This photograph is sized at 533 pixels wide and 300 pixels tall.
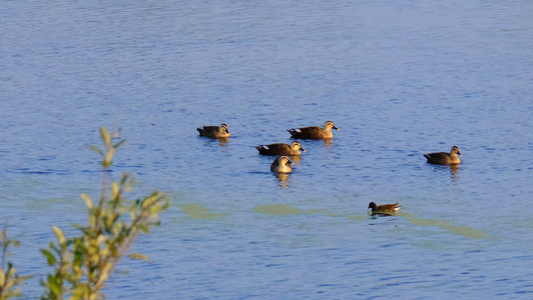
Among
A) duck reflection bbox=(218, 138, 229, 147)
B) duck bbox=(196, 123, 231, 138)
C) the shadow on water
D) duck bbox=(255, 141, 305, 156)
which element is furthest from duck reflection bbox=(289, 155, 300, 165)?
the shadow on water

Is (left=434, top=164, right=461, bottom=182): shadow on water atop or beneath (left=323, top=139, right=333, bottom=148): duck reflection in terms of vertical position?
beneath

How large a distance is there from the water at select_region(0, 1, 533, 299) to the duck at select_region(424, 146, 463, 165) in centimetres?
25

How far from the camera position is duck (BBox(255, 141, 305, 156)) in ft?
86.3

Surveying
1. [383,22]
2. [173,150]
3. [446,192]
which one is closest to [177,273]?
[446,192]

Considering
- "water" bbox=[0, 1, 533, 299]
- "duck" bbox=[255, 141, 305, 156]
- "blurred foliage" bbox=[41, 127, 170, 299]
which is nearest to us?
"blurred foliage" bbox=[41, 127, 170, 299]

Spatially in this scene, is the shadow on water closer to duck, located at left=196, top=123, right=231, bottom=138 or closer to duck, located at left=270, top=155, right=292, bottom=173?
duck, located at left=270, top=155, right=292, bottom=173

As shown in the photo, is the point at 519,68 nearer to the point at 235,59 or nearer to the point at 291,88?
the point at 291,88

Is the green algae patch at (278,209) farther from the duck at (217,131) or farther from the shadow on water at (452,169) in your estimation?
the duck at (217,131)

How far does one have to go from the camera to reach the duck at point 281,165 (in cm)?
2447

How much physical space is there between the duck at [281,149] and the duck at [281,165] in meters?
1.37

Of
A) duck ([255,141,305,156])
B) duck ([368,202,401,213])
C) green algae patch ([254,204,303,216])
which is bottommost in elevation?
duck ([368,202,401,213])

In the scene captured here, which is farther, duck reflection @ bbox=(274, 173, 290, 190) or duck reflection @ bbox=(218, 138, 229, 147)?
duck reflection @ bbox=(218, 138, 229, 147)

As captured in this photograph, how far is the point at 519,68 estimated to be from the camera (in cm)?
3831

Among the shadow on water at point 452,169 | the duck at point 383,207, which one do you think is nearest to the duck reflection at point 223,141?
the shadow on water at point 452,169
